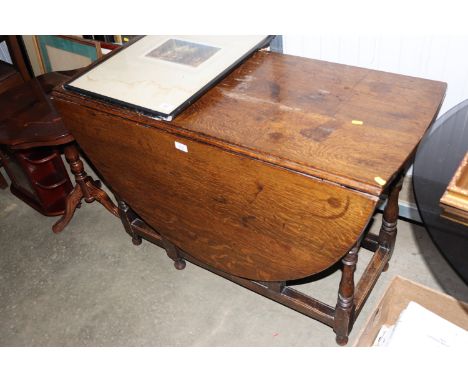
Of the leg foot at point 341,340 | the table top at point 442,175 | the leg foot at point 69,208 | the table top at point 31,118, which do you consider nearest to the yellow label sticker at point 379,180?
the table top at point 442,175

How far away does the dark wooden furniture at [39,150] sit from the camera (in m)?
1.92

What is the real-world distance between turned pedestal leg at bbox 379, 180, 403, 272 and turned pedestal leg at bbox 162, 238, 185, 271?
81 centimetres

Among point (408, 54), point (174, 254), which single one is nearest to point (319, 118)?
point (408, 54)

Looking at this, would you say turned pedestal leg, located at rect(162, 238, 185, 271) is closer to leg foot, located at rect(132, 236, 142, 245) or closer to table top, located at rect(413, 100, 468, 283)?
leg foot, located at rect(132, 236, 142, 245)

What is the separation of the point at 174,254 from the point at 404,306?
0.90 m

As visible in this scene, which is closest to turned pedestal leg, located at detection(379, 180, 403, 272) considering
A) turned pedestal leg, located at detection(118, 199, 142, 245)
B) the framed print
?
the framed print

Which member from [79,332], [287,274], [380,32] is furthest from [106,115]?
[380,32]

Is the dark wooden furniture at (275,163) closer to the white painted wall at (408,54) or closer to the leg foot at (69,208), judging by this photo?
the white painted wall at (408,54)

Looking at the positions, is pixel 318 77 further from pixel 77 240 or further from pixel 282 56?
pixel 77 240

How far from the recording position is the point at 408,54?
→ 1693 millimetres

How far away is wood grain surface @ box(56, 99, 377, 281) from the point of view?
123cm

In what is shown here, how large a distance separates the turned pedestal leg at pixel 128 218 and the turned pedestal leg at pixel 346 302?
951 millimetres

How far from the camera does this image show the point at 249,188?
1.33 m
